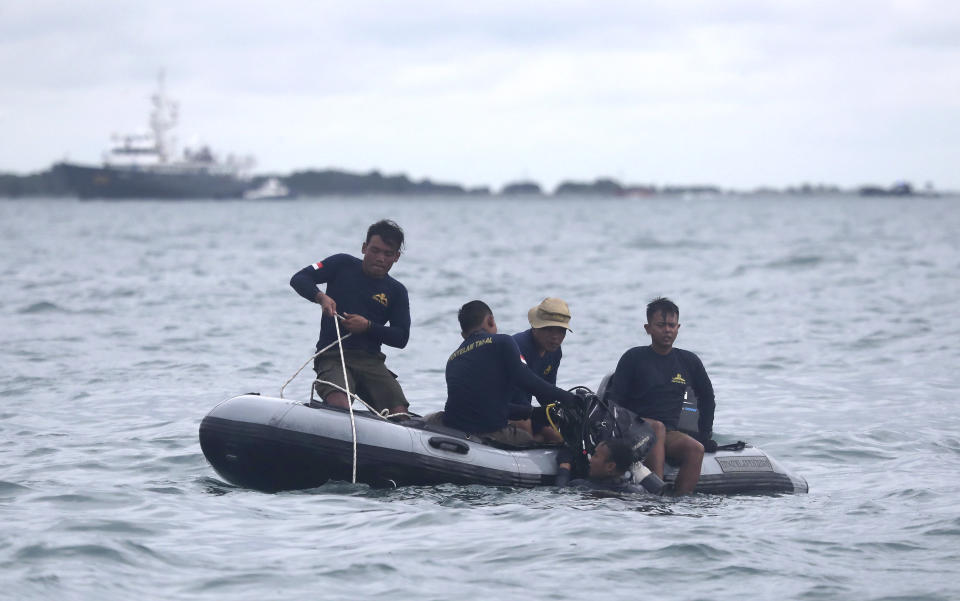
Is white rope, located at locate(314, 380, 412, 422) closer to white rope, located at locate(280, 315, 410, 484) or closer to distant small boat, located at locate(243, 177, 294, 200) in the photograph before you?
white rope, located at locate(280, 315, 410, 484)

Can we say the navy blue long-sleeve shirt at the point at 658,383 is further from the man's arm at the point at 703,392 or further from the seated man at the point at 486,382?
the seated man at the point at 486,382

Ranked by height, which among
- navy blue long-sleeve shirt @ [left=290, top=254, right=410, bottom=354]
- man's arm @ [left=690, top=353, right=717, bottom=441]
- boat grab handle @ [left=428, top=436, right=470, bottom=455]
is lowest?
boat grab handle @ [left=428, top=436, right=470, bottom=455]

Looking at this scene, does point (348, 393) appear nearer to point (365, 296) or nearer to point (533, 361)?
point (365, 296)

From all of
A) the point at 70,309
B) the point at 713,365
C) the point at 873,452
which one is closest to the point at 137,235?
the point at 70,309

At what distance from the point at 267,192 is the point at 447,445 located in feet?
506

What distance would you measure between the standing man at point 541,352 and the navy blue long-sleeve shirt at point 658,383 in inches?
21.1

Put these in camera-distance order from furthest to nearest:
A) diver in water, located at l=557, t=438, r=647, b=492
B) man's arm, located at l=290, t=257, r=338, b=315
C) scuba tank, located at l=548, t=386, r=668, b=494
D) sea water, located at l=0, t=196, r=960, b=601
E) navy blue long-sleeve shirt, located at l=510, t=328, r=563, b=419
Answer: navy blue long-sleeve shirt, located at l=510, t=328, r=563, b=419
man's arm, located at l=290, t=257, r=338, b=315
scuba tank, located at l=548, t=386, r=668, b=494
diver in water, located at l=557, t=438, r=647, b=492
sea water, located at l=0, t=196, r=960, b=601

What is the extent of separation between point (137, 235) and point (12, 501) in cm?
5623

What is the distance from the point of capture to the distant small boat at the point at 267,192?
155750 millimetres

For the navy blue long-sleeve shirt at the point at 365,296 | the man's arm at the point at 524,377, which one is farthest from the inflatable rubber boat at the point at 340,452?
the navy blue long-sleeve shirt at the point at 365,296

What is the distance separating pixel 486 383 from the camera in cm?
883

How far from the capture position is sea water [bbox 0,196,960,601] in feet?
22.6

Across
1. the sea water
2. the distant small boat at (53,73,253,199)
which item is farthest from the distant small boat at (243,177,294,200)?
the sea water

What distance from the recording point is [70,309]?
24.1 metres
